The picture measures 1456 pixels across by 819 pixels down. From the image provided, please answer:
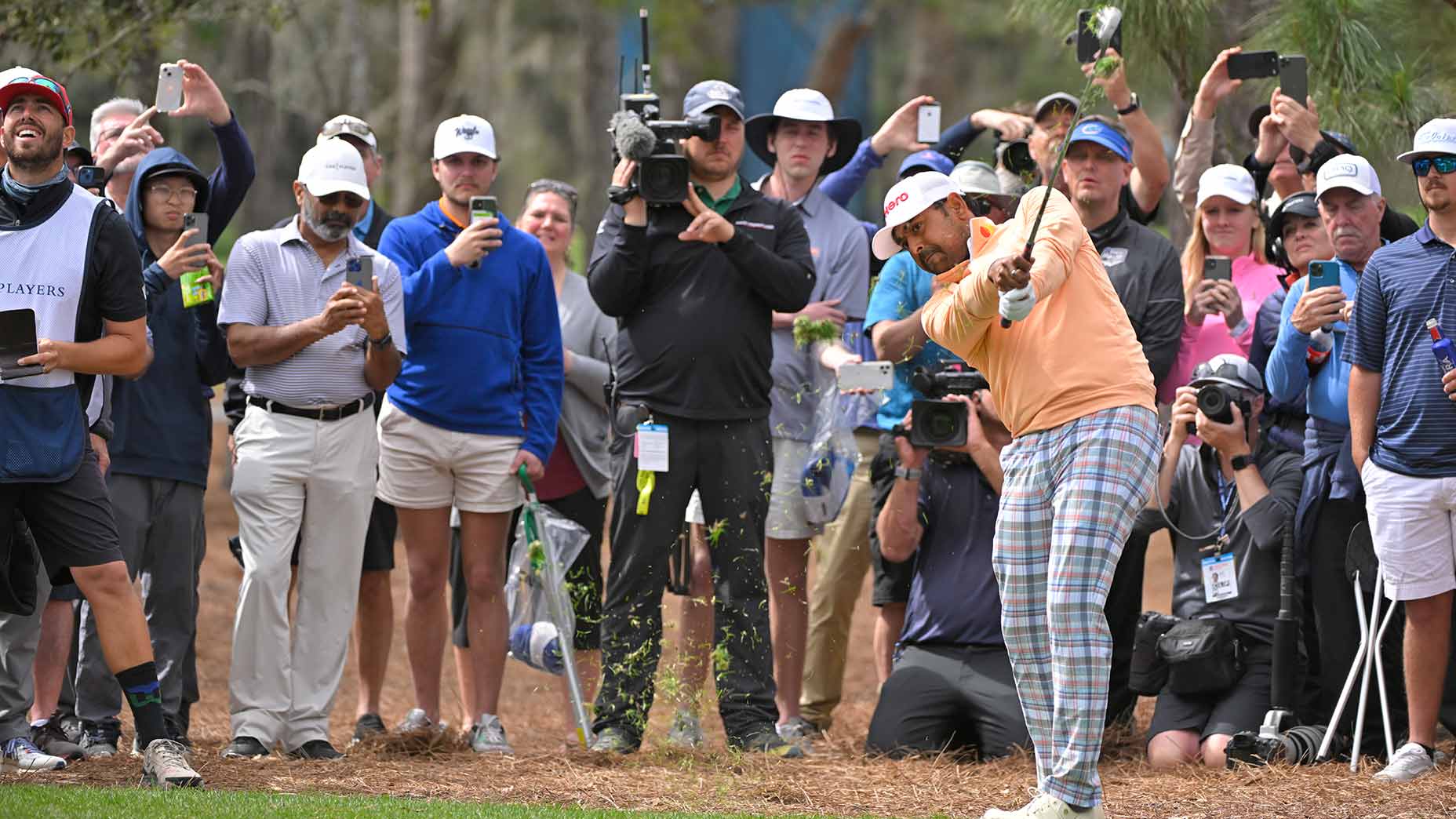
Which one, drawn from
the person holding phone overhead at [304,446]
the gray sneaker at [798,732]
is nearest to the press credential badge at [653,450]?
the person holding phone overhead at [304,446]

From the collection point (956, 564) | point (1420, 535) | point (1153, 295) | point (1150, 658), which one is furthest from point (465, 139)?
point (1420, 535)

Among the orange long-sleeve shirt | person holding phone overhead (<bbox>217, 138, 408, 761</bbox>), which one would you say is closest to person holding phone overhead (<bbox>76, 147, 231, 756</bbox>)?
person holding phone overhead (<bbox>217, 138, 408, 761</bbox>)

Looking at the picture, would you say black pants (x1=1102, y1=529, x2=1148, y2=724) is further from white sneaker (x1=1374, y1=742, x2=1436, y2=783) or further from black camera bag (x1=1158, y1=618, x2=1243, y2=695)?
white sneaker (x1=1374, y1=742, x2=1436, y2=783)

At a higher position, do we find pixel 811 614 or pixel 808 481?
pixel 808 481

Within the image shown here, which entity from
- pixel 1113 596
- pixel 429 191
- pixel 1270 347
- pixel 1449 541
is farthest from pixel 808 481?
pixel 429 191

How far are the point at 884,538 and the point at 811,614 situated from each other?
3.14ft

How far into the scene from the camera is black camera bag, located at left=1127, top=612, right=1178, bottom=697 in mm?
7602

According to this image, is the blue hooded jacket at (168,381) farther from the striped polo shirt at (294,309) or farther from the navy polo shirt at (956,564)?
the navy polo shirt at (956,564)

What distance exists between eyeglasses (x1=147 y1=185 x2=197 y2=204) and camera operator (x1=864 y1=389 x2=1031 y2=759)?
3112mm

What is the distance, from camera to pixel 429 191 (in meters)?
24.8

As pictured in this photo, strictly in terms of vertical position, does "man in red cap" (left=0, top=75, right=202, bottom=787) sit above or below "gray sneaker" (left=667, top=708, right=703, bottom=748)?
above

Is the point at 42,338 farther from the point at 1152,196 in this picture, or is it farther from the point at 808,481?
the point at 1152,196

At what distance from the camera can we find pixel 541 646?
8031 millimetres

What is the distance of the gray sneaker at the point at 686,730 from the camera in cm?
768
